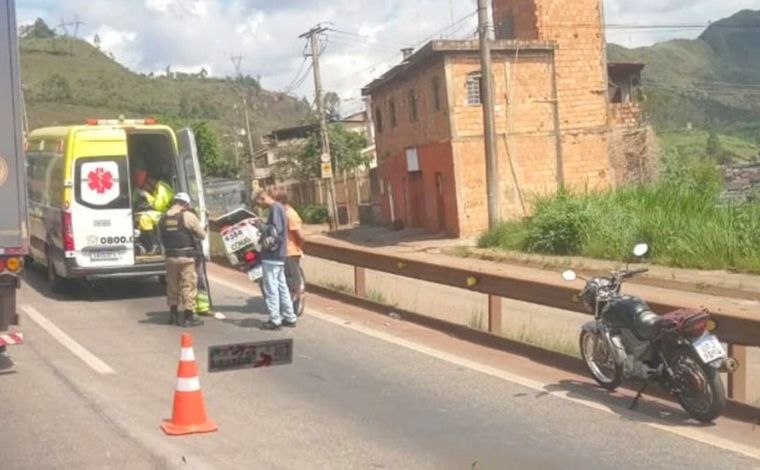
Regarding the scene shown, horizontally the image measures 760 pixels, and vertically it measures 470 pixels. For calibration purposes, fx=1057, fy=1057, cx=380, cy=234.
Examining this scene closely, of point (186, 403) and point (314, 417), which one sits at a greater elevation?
point (186, 403)

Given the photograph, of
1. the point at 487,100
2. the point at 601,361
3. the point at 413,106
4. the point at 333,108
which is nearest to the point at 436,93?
the point at 413,106

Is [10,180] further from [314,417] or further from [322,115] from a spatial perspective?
[322,115]

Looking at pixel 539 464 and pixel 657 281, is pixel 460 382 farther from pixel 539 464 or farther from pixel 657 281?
pixel 657 281

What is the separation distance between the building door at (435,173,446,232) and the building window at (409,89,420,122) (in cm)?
296

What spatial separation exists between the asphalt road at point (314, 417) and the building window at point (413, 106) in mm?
28471

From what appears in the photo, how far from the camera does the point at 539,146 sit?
37.2 meters

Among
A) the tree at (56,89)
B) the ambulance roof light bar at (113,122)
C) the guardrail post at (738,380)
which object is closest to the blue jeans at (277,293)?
the ambulance roof light bar at (113,122)

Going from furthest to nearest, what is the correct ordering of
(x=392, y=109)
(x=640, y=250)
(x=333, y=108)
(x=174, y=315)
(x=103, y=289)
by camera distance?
1. (x=333, y=108)
2. (x=392, y=109)
3. (x=103, y=289)
4. (x=174, y=315)
5. (x=640, y=250)

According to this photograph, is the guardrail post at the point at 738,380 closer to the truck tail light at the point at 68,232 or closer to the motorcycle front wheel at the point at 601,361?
the motorcycle front wheel at the point at 601,361

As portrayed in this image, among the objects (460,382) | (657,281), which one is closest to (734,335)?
(460,382)

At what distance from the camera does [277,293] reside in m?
12.2

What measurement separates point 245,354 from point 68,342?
3799 mm

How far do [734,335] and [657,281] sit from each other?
14.7 meters

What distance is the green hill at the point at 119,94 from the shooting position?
90625 mm
